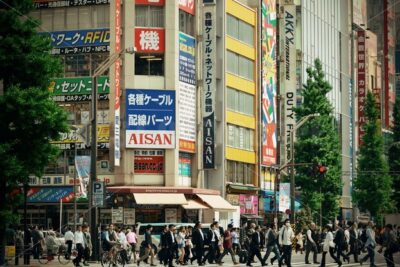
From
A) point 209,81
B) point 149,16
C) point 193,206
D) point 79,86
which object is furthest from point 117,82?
point 193,206

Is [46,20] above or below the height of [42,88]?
above

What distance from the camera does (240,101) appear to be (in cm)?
8669

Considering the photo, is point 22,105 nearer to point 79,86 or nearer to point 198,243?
point 198,243

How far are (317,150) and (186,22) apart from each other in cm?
1247

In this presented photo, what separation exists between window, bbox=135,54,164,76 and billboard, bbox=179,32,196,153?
1523 mm

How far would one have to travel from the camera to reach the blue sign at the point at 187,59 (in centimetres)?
7619

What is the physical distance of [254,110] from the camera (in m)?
89.2

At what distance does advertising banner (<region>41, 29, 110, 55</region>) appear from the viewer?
242 feet

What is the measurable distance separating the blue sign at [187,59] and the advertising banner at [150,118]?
2220mm

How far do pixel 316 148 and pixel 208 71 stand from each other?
9.09m

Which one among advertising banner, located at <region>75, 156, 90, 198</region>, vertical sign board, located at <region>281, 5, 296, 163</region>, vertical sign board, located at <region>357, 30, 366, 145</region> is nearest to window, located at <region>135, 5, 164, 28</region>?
advertising banner, located at <region>75, 156, 90, 198</region>

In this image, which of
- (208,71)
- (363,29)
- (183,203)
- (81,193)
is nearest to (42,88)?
(81,193)

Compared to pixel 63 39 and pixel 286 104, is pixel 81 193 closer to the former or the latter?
pixel 63 39

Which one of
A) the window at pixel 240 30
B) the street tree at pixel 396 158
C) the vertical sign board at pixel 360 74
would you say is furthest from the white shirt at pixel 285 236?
the vertical sign board at pixel 360 74
